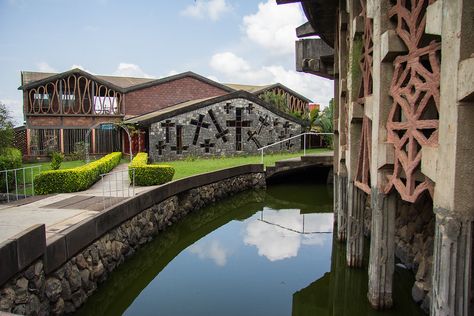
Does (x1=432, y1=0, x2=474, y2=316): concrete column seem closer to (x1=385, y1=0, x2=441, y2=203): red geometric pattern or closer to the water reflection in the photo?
(x1=385, y1=0, x2=441, y2=203): red geometric pattern

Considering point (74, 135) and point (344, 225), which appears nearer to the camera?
point (344, 225)

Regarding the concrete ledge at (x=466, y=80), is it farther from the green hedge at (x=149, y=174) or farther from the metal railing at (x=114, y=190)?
the green hedge at (x=149, y=174)

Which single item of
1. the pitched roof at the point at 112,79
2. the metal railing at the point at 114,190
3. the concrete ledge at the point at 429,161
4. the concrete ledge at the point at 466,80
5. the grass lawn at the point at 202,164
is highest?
the pitched roof at the point at 112,79

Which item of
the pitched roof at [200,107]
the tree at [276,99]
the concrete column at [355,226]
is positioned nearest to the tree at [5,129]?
the pitched roof at [200,107]

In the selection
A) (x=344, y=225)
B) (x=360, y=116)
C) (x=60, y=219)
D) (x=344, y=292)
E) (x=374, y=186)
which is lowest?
(x=344, y=292)

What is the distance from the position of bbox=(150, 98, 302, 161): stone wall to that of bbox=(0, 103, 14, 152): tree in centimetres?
711

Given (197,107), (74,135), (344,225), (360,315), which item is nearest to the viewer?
(360,315)

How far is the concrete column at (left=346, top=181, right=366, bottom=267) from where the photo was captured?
7.36m

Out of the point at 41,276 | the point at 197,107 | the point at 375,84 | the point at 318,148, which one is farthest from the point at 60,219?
the point at 318,148

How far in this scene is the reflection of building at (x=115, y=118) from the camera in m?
21.4

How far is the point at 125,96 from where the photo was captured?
25906 millimetres

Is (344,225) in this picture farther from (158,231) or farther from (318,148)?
(318,148)

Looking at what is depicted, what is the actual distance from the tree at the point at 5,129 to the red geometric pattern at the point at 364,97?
39.7 ft

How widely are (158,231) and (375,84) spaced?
7528 millimetres
